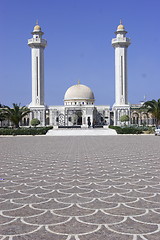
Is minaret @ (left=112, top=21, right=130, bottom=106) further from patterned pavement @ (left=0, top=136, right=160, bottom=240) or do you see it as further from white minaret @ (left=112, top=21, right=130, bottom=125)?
patterned pavement @ (left=0, top=136, right=160, bottom=240)

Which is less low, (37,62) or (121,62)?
(37,62)

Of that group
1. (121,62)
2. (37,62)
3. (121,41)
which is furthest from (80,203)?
(37,62)

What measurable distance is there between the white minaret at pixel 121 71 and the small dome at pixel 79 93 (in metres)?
12.7

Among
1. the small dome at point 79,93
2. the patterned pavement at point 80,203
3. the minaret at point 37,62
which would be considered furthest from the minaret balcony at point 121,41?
the patterned pavement at point 80,203

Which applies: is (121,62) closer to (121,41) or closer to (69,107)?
(121,41)

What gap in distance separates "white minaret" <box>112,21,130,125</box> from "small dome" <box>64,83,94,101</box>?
12682 millimetres

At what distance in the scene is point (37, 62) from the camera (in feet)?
175

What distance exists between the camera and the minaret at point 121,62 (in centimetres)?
5259

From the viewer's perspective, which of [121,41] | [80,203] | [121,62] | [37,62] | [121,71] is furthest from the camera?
[37,62]

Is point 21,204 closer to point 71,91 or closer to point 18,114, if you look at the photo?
point 18,114

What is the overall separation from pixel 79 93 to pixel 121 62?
1583 cm

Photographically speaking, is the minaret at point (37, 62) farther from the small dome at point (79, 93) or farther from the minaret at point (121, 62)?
the minaret at point (121, 62)

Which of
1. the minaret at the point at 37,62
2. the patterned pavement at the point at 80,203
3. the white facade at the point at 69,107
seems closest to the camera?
the patterned pavement at the point at 80,203

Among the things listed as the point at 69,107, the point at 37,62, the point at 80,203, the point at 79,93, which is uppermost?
the point at 37,62
